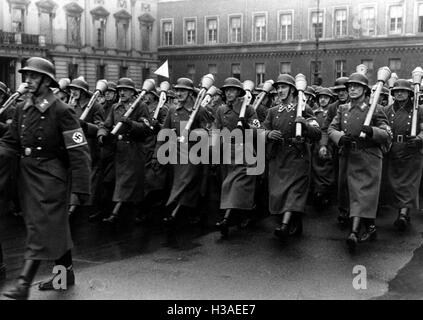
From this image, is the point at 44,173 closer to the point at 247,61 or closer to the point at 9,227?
the point at 9,227

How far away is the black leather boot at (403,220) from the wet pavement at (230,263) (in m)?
0.11

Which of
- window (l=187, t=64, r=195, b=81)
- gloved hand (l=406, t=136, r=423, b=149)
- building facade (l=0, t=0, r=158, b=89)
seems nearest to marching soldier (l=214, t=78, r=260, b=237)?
gloved hand (l=406, t=136, r=423, b=149)

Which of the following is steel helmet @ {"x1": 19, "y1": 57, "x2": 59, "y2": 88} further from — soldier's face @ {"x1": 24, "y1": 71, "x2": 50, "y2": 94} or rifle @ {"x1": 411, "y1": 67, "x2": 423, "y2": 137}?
rifle @ {"x1": 411, "y1": 67, "x2": 423, "y2": 137}

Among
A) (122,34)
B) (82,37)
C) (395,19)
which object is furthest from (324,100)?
(122,34)

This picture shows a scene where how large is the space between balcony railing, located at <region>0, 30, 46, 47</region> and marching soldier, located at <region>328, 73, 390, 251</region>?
129ft

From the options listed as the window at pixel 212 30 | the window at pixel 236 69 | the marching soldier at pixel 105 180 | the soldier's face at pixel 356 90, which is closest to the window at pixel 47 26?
the window at pixel 212 30

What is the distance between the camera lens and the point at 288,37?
48844 millimetres

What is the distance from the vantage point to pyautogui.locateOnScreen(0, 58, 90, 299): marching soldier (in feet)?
19.7

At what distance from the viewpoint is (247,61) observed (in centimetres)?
5119

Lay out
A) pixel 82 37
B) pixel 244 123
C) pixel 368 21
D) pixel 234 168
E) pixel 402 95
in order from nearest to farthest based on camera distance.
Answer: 1. pixel 244 123
2. pixel 234 168
3. pixel 402 95
4. pixel 368 21
5. pixel 82 37

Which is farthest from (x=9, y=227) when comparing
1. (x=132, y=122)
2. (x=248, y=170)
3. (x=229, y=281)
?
(x=229, y=281)

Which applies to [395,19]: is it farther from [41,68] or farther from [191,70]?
[41,68]

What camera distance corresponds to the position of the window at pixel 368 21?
44.6 meters

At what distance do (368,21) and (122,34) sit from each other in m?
20.5
